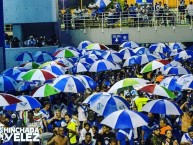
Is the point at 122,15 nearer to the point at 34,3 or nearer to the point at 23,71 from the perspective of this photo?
the point at 34,3

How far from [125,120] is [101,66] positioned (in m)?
9.31

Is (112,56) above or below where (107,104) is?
above

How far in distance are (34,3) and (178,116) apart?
1922cm

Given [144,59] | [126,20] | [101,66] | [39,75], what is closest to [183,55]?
[144,59]

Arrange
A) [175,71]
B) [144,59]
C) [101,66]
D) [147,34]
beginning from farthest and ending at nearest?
[147,34], [144,59], [101,66], [175,71]

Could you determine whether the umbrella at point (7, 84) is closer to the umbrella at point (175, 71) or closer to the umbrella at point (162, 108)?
the umbrella at point (175, 71)

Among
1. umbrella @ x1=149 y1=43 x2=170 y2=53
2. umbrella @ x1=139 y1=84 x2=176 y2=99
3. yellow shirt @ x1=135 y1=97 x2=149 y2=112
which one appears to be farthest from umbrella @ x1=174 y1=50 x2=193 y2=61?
umbrella @ x1=139 y1=84 x2=176 y2=99

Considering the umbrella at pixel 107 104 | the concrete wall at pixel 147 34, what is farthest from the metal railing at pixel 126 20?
the umbrella at pixel 107 104

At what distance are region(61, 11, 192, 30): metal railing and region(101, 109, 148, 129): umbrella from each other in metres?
21.2

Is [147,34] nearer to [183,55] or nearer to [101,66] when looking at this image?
[183,55]

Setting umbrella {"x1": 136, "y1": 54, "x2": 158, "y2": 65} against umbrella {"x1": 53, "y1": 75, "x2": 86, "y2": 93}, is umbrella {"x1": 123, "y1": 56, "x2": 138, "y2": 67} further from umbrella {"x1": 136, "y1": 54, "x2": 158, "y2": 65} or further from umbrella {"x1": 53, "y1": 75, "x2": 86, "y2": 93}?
umbrella {"x1": 53, "y1": 75, "x2": 86, "y2": 93}

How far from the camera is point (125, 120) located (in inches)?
473

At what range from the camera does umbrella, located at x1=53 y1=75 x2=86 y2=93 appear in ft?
54.8

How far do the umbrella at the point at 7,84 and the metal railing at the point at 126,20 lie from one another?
1560 cm
